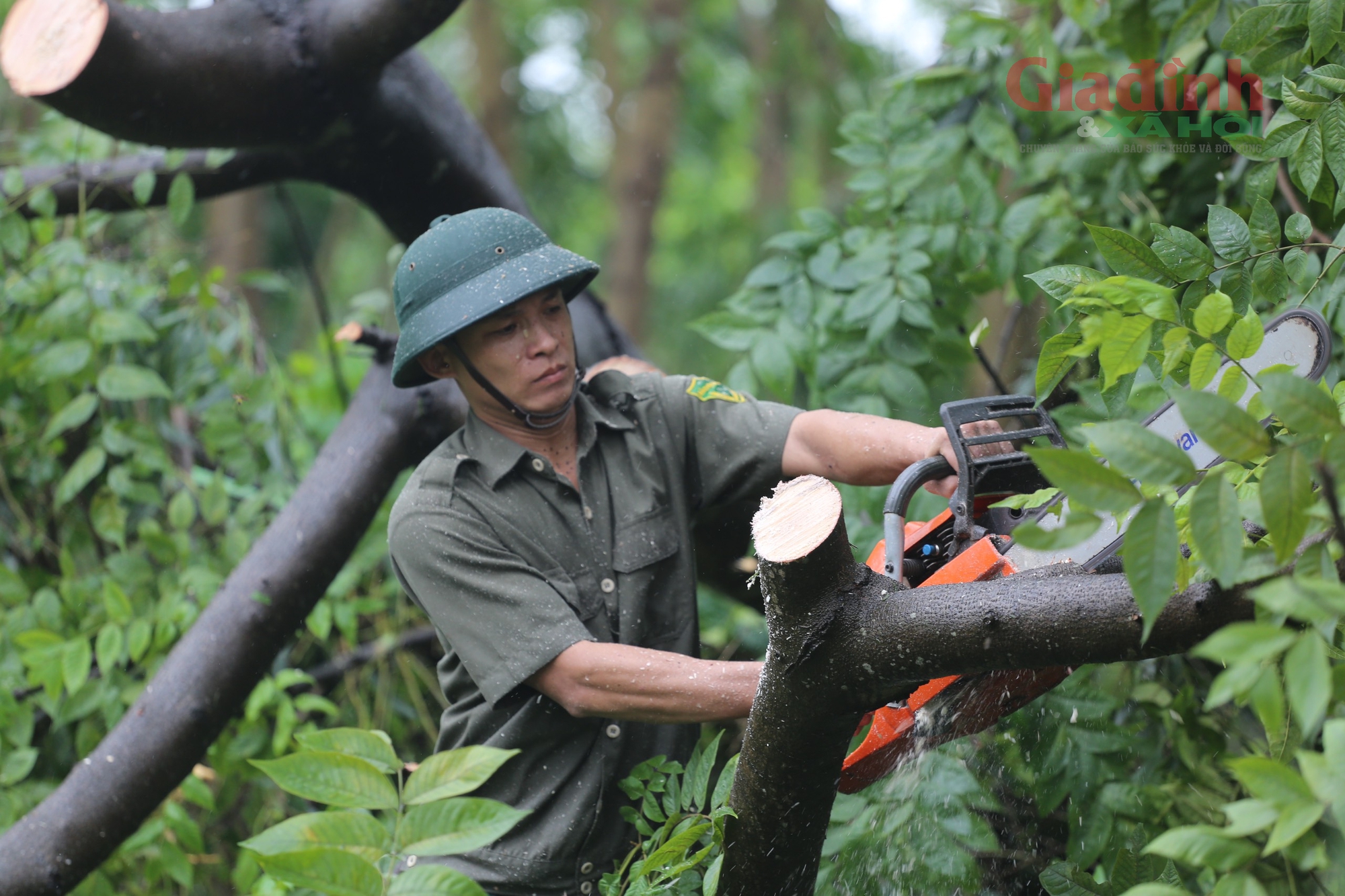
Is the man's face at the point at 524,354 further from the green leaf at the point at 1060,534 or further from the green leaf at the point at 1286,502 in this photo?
the green leaf at the point at 1286,502

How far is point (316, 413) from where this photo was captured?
4.42 m

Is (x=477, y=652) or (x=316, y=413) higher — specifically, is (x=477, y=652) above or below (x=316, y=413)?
above

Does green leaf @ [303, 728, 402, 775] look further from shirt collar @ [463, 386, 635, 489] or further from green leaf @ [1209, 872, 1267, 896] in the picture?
shirt collar @ [463, 386, 635, 489]

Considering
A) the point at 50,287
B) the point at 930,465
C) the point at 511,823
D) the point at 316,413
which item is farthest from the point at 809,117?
the point at 511,823


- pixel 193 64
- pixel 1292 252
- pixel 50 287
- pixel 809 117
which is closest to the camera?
pixel 1292 252

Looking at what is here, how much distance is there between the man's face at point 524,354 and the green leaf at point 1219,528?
156 centimetres

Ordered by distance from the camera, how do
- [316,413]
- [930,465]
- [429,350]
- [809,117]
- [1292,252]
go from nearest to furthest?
1. [1292,252]
2. [930,465]
3. [429,350]
4. [316,413]
5. [809,117]

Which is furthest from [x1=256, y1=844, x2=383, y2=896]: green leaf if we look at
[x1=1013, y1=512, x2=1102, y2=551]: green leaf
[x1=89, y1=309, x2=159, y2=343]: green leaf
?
[x1=89, y1=309, x2=159, y2=343]: green leaf

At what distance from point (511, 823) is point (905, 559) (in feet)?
3.10

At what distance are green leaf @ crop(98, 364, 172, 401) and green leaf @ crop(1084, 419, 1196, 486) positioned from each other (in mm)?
2890

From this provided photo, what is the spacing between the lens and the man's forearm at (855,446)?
2.32 metres

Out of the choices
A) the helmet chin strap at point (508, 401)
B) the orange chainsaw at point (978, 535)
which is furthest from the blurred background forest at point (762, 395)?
the helmet chin strap at point (508, 401)

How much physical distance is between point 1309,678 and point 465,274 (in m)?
1.84

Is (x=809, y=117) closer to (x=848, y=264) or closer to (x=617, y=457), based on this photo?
(x=848, y=264)
